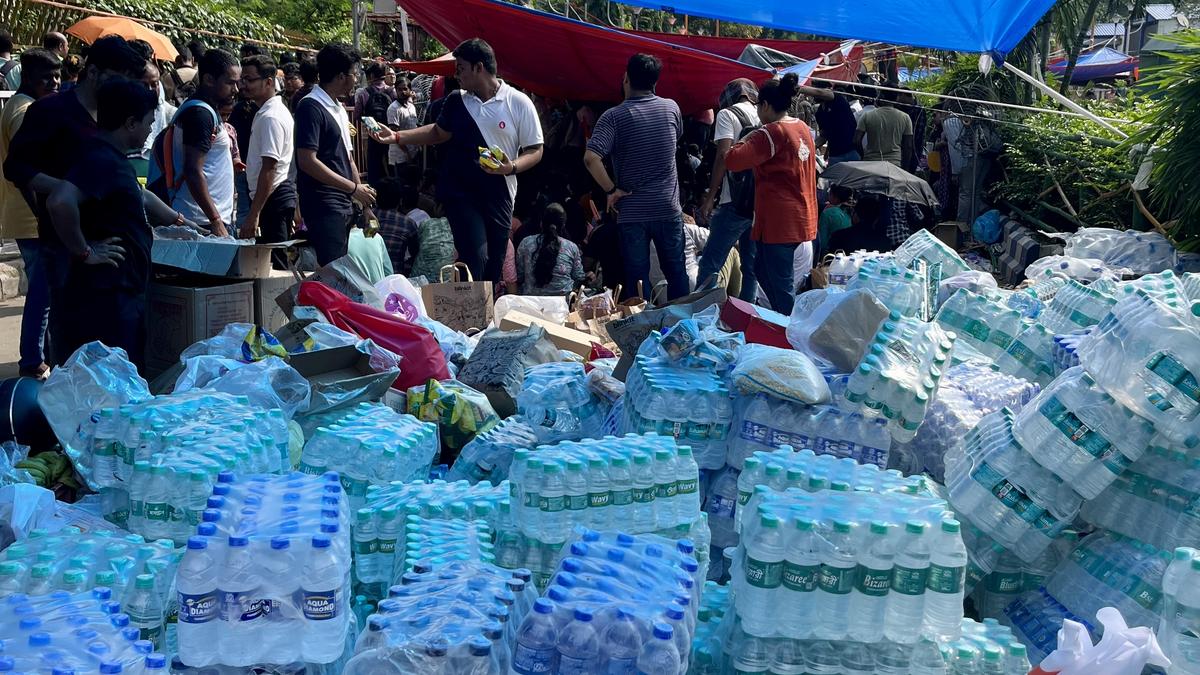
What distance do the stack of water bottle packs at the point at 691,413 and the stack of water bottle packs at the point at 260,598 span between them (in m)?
1.70

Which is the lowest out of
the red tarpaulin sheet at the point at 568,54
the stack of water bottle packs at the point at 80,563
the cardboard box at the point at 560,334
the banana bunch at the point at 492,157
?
the stack of water bottle packs at the point at 80,563

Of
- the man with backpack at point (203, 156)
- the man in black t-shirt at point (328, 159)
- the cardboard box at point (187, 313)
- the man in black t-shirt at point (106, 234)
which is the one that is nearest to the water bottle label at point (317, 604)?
the man in black t-shirt at point (106, 234)

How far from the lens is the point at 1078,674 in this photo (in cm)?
239

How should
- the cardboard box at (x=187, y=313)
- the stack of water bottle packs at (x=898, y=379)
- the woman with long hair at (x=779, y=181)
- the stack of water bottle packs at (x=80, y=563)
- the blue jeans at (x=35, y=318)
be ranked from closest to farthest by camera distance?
1. the stack of water bottle packs at (x=80, y=563)
2. the stack of water bottle packs at (x=898, y=379)
3. the cardboard box at (x=187, y=313)
4. the blue jeans at (x=35, y=318)
5. the woman with long hair at (x=779, y=181)

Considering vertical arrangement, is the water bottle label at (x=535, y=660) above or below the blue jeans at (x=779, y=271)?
below

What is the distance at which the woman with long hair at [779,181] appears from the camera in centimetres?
690

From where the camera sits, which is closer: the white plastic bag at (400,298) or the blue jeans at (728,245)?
the white plastic bag at (400,298)

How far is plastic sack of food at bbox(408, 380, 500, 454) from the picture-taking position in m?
4.83

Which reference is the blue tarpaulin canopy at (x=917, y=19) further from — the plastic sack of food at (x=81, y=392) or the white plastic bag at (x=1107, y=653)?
the white plastic bag at (x=1107, y=653)

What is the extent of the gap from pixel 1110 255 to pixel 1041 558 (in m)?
4.74

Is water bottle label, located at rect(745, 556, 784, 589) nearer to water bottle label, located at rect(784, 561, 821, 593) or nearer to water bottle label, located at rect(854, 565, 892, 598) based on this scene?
water bottle label, located at rect(784, 561, 821, 593)

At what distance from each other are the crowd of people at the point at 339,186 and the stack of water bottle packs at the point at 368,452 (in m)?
1.43

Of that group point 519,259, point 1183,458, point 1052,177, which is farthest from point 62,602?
point 1052,177

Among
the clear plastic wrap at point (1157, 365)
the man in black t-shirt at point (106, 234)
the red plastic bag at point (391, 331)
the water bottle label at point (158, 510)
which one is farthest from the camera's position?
the red plastic bag at point (391, 331)
